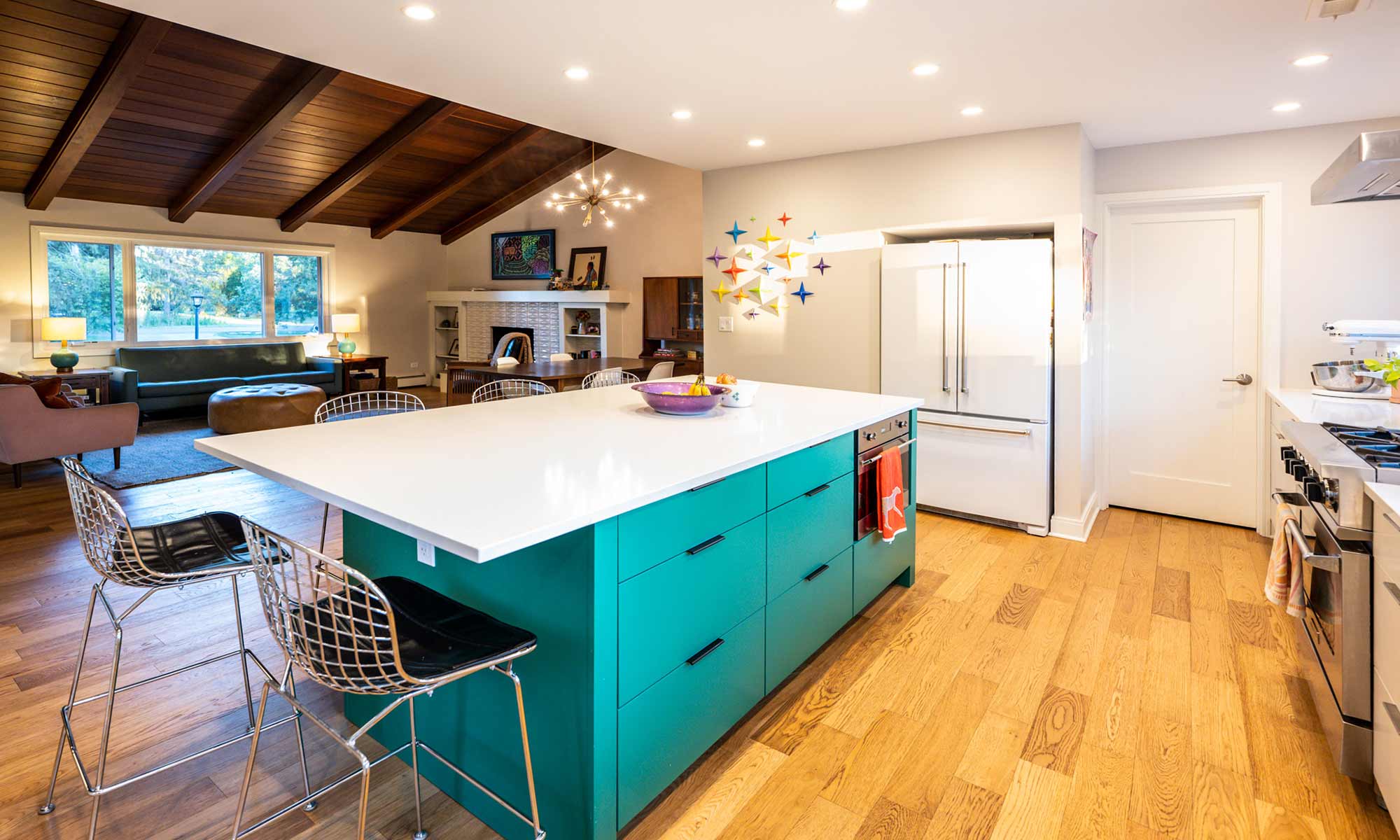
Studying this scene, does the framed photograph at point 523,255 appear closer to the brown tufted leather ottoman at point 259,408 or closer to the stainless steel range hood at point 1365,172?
the brown tufted leather ottoman at point 259,408

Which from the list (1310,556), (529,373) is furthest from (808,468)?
(529,373)

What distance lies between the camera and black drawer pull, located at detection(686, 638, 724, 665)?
6.14ft

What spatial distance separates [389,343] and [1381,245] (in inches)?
416

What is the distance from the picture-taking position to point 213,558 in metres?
1.90

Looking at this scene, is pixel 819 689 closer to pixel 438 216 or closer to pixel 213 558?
pixel 213 558

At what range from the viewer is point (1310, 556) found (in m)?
2.01

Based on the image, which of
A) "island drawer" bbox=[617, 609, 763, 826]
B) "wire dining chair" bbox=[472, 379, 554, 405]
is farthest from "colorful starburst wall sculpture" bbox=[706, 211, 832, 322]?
"island drawer" bbox=[617, 609, 763, 826]

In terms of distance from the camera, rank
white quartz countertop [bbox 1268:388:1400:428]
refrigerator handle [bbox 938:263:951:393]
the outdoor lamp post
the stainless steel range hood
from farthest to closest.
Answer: the outdoor lamp post, refrigerator handle [bbox 938:263:951:393], white quartz countertop [bbox 1268:388:1400:428], the stainless steel range hood

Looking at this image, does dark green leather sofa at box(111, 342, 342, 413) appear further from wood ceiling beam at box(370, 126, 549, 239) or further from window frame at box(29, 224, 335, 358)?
wood ceiling beam at box(370, 126, 549, 239)

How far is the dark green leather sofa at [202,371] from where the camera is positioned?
742 cm

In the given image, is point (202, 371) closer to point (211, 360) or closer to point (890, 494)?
point (211, 360)

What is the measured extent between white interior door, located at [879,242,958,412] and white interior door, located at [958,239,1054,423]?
0.27ft

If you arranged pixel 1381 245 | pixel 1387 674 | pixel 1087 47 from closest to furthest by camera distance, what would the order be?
1. pixel 1387 674
2. pixel 1087 47
3. pixel 1381 245

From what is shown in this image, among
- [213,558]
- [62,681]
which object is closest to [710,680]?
[213,558]
